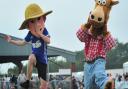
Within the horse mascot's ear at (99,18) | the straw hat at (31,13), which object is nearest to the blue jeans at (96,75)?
the horse mascot's ear at (99,18)

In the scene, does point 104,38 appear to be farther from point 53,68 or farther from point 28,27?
point 53,68

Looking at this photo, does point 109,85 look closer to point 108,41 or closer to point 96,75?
point 96,75

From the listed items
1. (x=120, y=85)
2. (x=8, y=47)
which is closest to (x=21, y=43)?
(x=120, y=85)

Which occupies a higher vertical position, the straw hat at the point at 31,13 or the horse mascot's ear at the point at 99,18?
the straw hat at the point at 31,13

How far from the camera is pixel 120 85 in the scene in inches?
657

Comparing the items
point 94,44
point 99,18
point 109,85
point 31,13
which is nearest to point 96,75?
point 109,85

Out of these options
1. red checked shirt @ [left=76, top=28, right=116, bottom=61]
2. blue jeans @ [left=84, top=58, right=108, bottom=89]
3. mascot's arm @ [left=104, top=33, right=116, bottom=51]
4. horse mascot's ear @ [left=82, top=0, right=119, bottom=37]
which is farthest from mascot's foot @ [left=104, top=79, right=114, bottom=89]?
horse mascot's ear @ [left=82, top=0, right=119, bottom=37]

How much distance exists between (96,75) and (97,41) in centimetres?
61

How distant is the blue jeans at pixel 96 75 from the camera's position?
27.5 feet

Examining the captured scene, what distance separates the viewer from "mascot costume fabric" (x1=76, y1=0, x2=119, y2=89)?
27.7ft

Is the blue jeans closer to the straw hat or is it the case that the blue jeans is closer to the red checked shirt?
the red checked shirt

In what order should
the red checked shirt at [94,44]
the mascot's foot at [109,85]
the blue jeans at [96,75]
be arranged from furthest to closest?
the red checked shirt at [94,44], the blue jeans at [96,75], the mascot's foot at [109,85]

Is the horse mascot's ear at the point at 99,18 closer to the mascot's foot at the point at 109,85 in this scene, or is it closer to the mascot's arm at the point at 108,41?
the mascot's arm at the point at 108,41

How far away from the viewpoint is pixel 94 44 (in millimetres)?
8664
